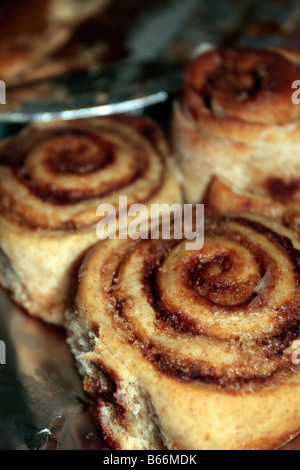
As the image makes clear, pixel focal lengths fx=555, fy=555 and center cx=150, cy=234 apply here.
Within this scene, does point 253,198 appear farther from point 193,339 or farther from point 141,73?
point 141,73

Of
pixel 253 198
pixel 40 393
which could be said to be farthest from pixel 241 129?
pixel 40 393

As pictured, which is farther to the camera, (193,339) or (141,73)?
(141,73)

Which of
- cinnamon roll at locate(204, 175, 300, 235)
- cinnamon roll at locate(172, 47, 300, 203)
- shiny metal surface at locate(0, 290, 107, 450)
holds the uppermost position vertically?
cinnamon roll at locate(172, 47, 300, 203)

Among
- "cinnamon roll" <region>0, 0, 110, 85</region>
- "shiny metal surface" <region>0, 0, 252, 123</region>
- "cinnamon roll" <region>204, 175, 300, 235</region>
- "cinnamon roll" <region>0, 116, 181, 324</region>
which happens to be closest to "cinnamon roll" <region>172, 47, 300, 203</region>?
"cinnamon roll" <region>204, 175, 300, 235</region>

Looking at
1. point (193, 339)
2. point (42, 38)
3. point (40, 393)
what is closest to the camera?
point (193, 339)

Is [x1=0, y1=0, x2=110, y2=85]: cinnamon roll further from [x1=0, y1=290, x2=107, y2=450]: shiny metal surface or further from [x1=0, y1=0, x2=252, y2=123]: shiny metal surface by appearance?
[x1=0, y1=290, x2=107, y2=450]: shiny metal surface
